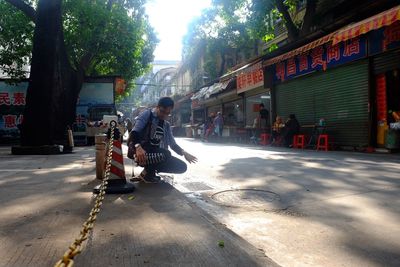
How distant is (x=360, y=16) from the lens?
1263 centimetres

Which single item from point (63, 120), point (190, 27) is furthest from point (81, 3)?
point (190, 27)

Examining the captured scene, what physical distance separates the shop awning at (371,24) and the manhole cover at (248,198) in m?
6.60

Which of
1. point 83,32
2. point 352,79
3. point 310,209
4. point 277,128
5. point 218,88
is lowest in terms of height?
point 310,209

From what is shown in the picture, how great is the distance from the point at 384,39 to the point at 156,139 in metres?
8.65

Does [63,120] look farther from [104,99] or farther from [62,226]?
[62,226]

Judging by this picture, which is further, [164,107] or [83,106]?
[83,106]

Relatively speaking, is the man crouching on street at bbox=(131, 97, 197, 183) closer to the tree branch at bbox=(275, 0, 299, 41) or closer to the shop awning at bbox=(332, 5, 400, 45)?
the shop awning at bbox=(332, 5, 400, 45)

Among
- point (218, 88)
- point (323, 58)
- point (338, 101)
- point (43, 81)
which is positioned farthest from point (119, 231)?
point (218, 88)

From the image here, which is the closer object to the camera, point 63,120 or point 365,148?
point 365,148

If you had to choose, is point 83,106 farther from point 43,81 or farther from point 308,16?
point 308,16

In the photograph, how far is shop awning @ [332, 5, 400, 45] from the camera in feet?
32.2

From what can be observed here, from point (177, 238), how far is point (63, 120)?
1641cm

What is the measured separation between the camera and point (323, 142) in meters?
14.8

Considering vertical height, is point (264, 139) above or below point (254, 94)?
below
